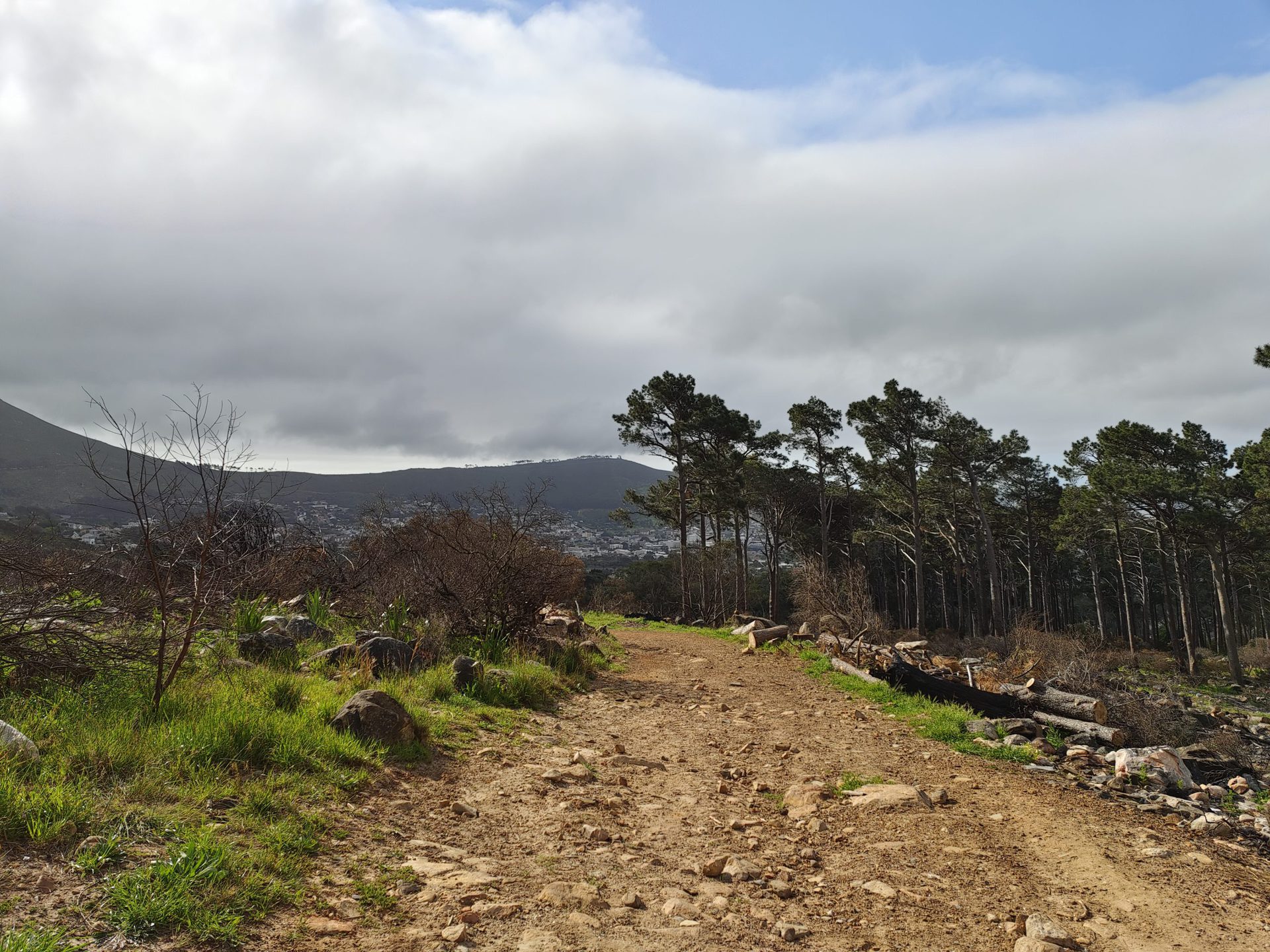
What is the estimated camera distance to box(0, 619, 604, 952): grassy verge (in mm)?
2795

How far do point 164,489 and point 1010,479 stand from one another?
1561 inches

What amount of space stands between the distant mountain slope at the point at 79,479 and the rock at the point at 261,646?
1809mm

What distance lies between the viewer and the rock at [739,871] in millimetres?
3785

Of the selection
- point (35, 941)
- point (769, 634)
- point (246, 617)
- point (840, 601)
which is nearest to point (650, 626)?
point (840, 601)

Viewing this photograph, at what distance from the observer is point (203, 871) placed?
116 inches

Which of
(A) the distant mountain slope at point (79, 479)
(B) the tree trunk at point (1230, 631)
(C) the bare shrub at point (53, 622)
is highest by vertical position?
(A) the distant mountain slope at point (79, 479)

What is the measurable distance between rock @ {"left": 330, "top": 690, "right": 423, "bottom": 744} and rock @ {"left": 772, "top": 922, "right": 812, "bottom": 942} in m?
3.56

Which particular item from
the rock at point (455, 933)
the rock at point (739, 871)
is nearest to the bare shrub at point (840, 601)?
the rock at point (739, 871)

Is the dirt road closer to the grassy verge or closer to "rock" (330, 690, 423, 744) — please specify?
the grassy verge

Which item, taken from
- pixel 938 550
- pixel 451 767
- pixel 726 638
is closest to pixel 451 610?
pixel 451 767

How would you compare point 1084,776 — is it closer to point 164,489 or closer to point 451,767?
point 451,767

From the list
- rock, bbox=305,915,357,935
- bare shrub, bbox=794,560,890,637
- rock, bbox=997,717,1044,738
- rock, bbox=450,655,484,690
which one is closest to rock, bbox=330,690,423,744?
rock, bbox=450,655,484,690

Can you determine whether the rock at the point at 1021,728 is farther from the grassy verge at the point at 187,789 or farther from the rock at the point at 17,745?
the rock at the point at 17,745

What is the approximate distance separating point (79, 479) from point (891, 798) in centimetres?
1361
